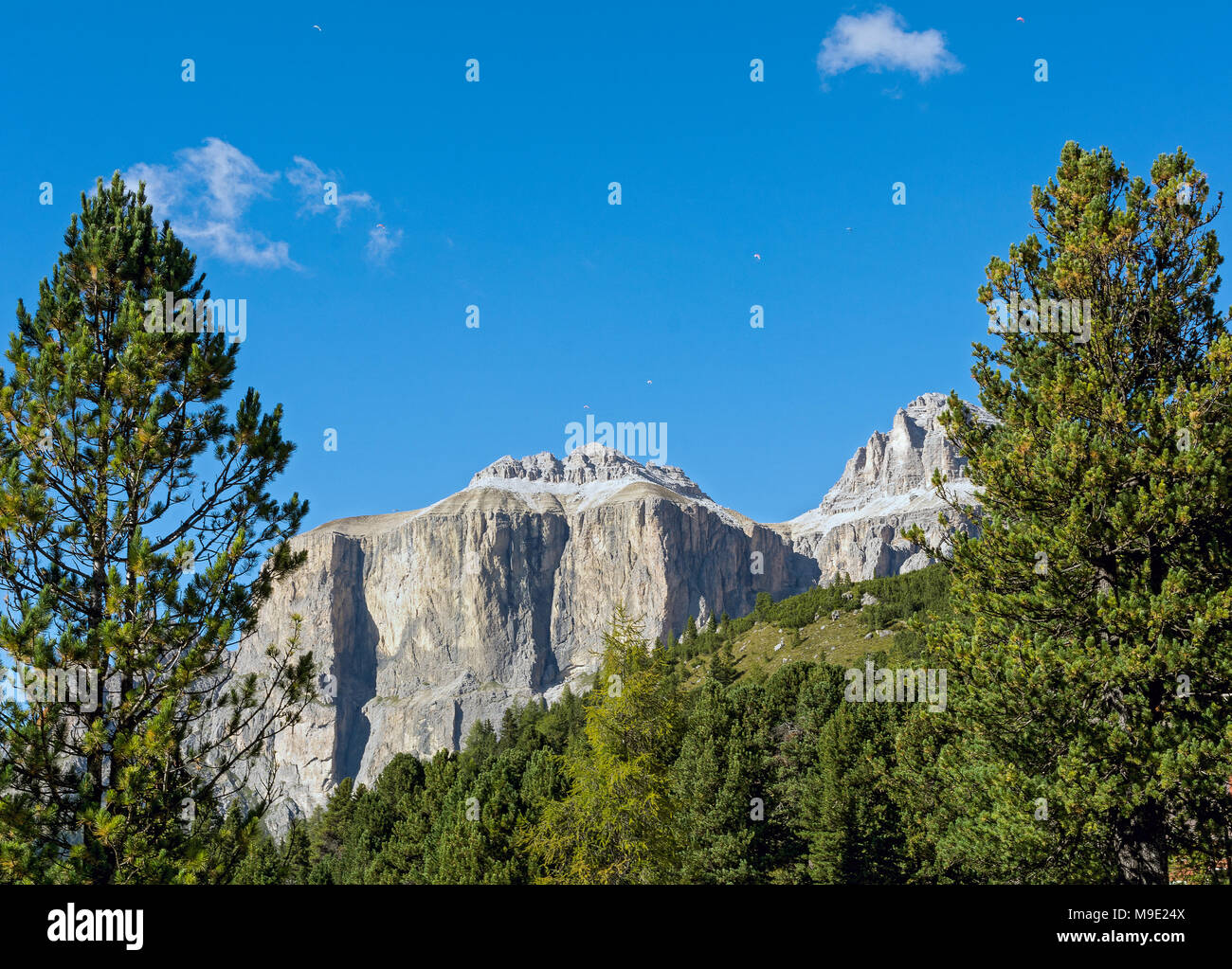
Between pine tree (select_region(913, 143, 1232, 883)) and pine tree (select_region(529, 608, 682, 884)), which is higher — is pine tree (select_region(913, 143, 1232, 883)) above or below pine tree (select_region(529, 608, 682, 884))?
above

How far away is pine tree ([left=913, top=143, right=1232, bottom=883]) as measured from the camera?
15.2 meters

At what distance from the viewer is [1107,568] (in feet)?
55.0

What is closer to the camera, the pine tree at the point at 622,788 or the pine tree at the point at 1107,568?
the pine tree at the point at 1107,568

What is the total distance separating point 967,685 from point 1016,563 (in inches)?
105

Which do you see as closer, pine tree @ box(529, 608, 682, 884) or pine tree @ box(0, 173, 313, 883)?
pine tree @ box(0, 173, 313, 883)

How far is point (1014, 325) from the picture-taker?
1927cm

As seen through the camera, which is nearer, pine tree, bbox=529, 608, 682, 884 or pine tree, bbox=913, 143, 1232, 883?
pine tree, bbox=913, 143, 1232, 883

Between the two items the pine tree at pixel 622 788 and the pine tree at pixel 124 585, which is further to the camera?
the pine tree at pixel 622 788

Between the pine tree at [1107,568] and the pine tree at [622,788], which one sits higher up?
the pine tree at [1107,568]

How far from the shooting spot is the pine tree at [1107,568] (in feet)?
49.9

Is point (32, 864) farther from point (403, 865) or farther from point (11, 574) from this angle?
point (403, 865)

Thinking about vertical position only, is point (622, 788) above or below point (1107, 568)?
below

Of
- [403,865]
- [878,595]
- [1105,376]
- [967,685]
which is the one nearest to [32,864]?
[967,685]
